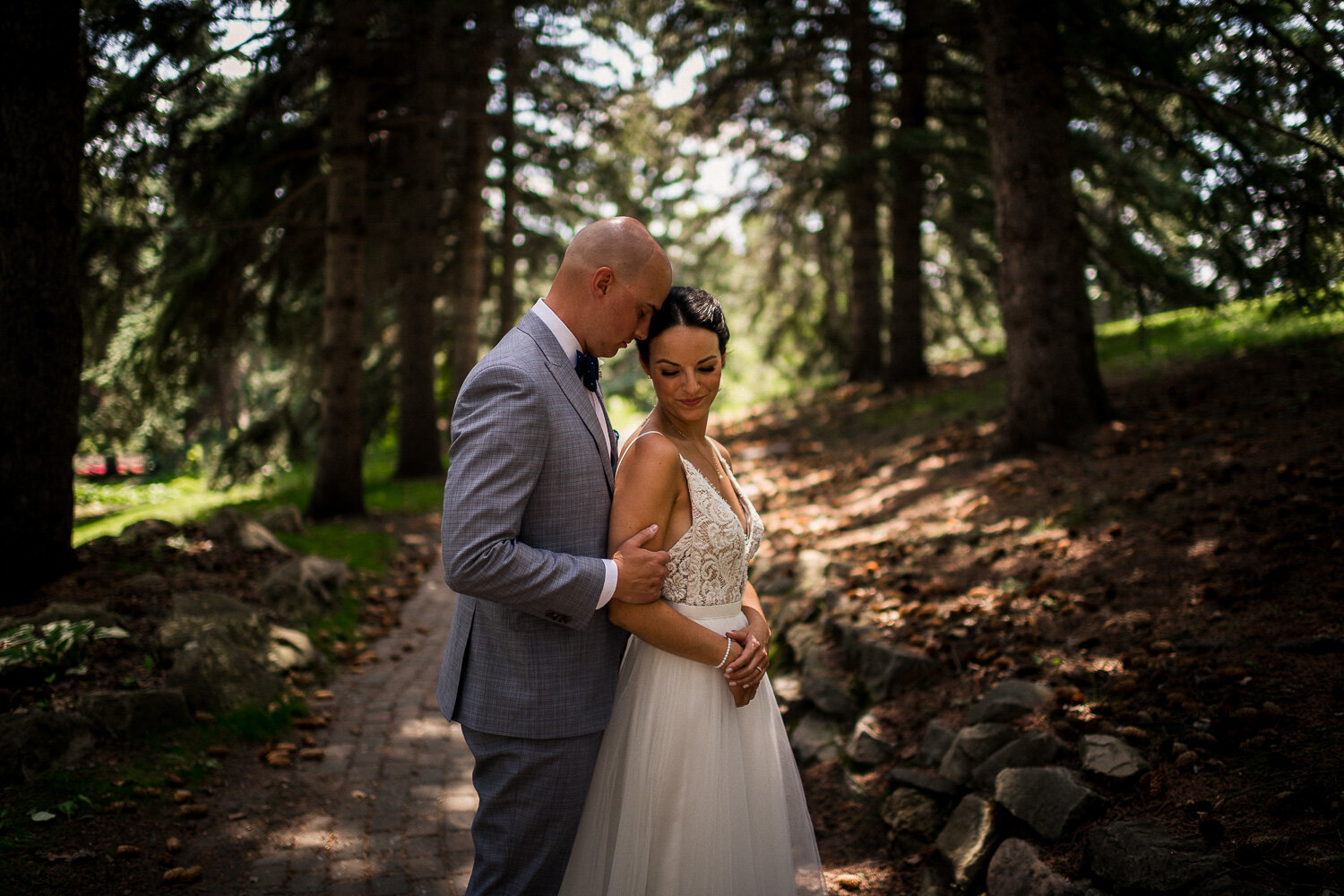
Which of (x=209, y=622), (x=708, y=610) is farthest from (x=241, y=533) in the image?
(x=708, y=610)

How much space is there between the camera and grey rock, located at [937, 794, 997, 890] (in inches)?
129

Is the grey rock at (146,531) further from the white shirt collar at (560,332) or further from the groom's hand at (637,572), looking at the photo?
the groom's hand at (637,572)

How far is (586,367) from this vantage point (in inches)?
104

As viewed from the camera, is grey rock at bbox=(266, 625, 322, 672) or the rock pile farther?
grey rock at bbox=(266, 625, 322, 672)

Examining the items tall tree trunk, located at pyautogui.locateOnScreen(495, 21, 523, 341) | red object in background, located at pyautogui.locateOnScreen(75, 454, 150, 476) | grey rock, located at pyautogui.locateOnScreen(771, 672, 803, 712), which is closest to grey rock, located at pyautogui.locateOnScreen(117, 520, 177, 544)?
grey rock, located at pyautogui.locateOnScreen(771, 672, 803, 712)

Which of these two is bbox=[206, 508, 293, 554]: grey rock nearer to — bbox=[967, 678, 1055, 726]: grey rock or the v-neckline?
the v-neckline

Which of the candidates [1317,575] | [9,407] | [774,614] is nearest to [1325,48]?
A: [1317,575]

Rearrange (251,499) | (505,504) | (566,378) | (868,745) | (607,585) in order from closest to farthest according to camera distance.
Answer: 1. (505,504)
2. (607,585)
3. (566,378)
4. (868,745)
5. (251,499)

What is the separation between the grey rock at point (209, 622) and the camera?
5.04 metres

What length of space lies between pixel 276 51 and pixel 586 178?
8.01m

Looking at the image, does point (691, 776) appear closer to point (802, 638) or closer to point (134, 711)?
point (802, 638)

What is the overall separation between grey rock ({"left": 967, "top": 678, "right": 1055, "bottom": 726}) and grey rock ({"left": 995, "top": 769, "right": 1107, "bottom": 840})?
0.49 meters

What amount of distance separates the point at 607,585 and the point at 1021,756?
221cm

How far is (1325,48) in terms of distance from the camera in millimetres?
6500
